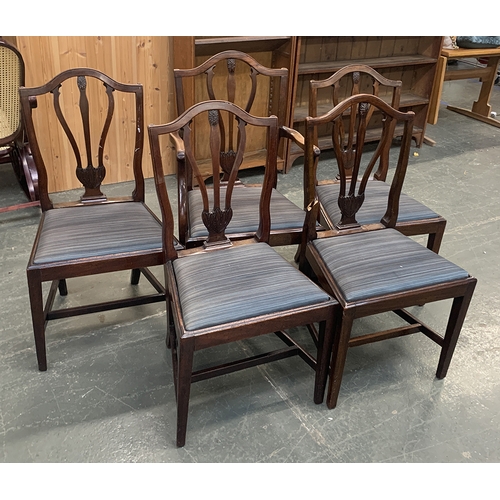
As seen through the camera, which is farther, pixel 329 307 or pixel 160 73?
pixel 160 73

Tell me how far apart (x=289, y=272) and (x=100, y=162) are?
3.19ft

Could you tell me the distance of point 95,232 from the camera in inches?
77.5

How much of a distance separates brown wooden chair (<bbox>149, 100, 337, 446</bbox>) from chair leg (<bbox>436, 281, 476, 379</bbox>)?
0.49 metres

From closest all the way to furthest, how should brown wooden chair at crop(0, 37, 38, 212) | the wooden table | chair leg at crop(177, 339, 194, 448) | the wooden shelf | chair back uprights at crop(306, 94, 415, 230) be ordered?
chair leg at crop(177, 339, 194, 448), chair back uprights at crop(306, 94, 415, 230), brown wooden chair at crop(0, 37, 38, 212), the wooden shelf, the wooden table

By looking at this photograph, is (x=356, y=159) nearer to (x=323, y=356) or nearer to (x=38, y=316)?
(x=323, y=356)

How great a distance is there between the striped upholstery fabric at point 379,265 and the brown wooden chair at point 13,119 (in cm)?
183

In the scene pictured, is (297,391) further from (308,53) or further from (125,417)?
(308,53)

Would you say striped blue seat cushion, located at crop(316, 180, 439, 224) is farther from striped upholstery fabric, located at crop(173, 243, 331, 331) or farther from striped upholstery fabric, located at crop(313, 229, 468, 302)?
striped upholstery fabric, located at crop(173, 243, 331, 331)

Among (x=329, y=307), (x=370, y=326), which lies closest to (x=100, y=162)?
(x=329, y=307)

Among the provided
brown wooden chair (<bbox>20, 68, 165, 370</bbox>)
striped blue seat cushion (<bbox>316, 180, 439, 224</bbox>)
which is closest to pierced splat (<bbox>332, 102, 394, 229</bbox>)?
striped blue seat cushion (<bbox>316, 180, 439, 224</bbox>)

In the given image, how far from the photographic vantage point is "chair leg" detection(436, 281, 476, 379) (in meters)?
1.89

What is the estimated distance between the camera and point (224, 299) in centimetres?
163

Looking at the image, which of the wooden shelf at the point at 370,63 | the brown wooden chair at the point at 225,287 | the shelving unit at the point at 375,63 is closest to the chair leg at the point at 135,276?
the brown wooden chair at the point at 225,287

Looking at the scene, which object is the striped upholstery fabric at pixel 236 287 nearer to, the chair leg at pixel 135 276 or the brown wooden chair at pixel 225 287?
the brown wooden chair at pixel 225 287
